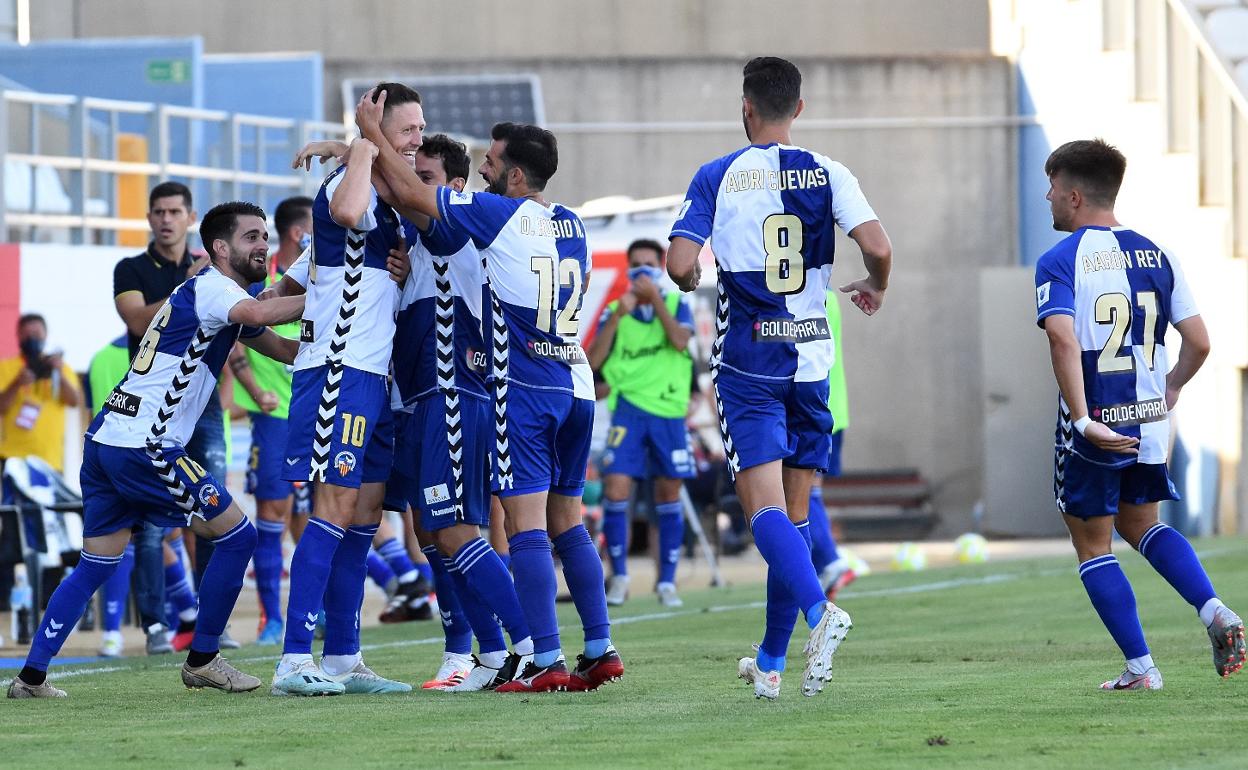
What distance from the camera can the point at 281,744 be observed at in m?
5.13

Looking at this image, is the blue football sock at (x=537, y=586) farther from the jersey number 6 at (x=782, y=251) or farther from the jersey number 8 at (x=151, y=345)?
the jersey number 8 at (x=151, y=345)

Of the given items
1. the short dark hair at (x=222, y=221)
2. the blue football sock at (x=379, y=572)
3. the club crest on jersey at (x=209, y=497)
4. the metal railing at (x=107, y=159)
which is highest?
the metal railing at (x=107, y=159)

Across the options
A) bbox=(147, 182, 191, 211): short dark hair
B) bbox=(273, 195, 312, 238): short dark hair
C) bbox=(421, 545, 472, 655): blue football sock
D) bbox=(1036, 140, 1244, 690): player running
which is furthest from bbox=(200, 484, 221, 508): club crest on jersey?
bbox=(1036, 140, 1244, 690): player running

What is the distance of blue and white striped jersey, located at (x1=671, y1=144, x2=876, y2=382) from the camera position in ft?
20.3

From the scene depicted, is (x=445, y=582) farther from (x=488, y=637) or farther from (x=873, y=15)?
(x=873, y=15)

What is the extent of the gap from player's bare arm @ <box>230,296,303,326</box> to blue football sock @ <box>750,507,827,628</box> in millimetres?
1775

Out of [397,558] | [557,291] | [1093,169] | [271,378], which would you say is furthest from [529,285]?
[397,558]

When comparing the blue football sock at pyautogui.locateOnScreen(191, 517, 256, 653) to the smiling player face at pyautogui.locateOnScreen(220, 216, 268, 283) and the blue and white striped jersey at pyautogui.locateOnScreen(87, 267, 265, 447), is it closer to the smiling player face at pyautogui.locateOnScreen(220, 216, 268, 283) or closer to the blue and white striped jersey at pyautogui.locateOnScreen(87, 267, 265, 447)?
the blue and white striped jersey at pyautogui.locateOnScreen(87, 267, 265, 447)

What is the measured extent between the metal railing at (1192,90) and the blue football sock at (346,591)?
47.3ft

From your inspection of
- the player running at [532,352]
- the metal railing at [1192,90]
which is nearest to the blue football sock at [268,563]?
the player running at [532,352]

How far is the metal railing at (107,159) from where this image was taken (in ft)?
44.5

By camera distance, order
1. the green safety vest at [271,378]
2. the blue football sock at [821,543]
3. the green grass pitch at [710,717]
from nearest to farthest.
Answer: the green grass pitch at [710,717], the green safety vest at [271,378], the blue football sock at [821,543]

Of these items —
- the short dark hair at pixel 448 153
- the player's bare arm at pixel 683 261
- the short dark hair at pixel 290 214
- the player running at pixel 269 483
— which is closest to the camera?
the player's bare arm at pixel 683 261

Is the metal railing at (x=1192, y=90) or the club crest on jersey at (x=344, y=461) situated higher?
the metal railing at (x=1192, y=90)
